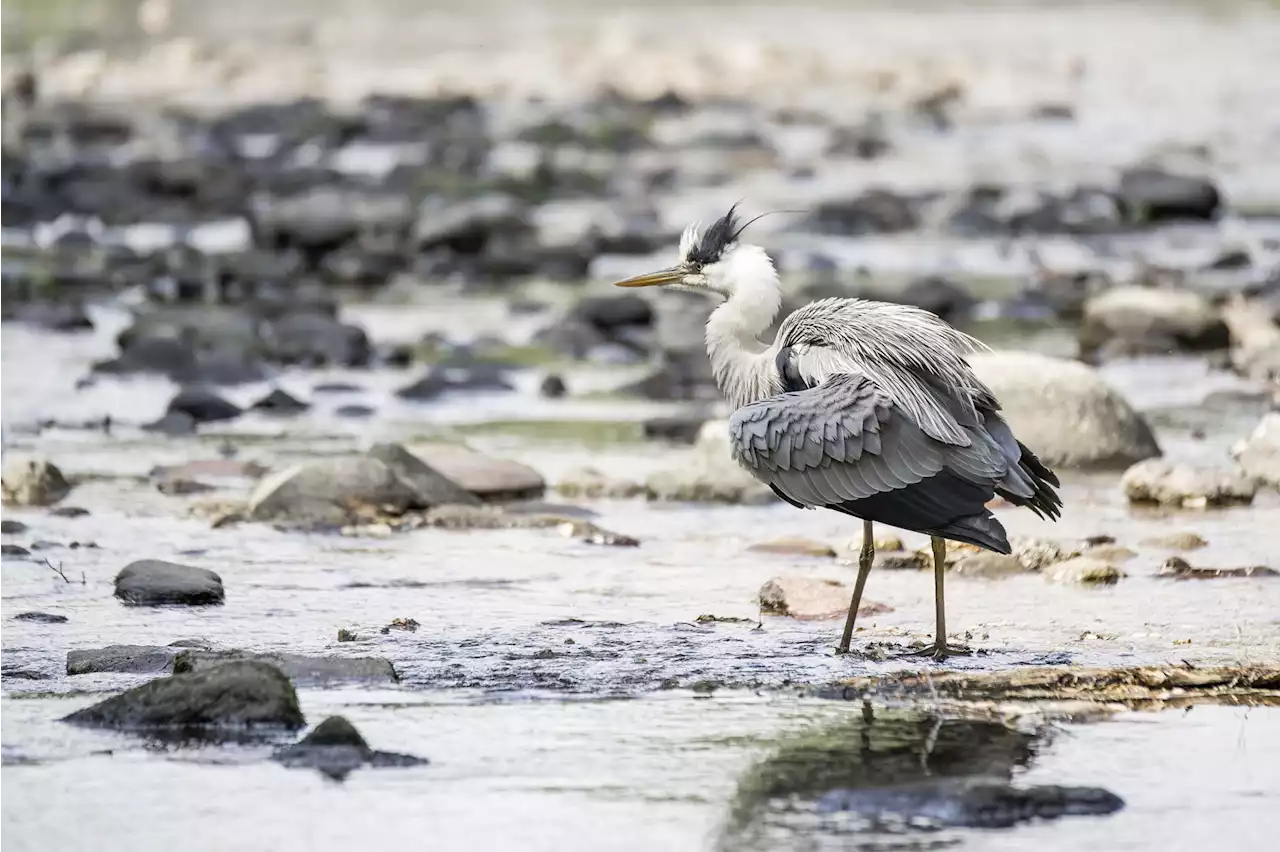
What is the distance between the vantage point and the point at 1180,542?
30.9 feet

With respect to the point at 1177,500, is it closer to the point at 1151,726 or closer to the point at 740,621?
the point at 740,621

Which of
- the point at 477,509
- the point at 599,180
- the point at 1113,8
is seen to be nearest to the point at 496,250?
the point at 599,180

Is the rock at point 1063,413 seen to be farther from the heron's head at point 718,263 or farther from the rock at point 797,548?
the heron's head at point 718,263

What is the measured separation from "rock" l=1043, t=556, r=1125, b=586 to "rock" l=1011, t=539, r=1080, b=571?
16 centimetres

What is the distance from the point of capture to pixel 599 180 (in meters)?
25.6

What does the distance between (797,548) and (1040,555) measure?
100cm

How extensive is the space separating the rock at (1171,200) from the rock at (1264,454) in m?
11.8

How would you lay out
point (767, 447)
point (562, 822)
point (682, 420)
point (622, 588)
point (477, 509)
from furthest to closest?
point (682, 420)
point (477, 509)
point (622, 588)
point (767, 447)
point (562, 822)

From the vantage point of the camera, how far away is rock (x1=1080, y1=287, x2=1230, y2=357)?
49.4 feet

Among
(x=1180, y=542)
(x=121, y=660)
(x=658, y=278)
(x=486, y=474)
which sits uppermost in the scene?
(x=658, y=278)

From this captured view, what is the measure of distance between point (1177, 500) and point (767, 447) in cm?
319

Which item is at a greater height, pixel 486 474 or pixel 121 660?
pixel 486 474

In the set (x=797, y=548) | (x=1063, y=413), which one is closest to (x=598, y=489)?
(x=797, y=548)

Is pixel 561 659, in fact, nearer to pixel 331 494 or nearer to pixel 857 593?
pixel 857 593
